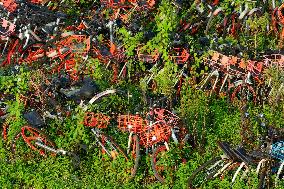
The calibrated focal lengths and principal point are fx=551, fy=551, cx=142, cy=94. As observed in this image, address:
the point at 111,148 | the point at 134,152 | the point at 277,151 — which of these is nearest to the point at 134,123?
the point at 134,152

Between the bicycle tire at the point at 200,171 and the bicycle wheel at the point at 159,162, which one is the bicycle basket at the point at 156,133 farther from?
the bicycle tire at the point at 200,171

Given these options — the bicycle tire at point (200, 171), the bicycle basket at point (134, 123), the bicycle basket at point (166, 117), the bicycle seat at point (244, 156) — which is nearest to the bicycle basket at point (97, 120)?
the bicycle basket at point (134, 123)

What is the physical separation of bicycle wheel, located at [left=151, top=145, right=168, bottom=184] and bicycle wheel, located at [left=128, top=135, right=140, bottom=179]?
0.74 ft

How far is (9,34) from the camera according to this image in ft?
32.8

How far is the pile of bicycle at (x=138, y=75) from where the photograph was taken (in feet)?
26.3

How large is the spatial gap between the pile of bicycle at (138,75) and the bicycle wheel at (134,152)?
2 cm

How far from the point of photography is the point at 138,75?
9562 mm

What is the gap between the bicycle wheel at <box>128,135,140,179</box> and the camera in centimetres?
800

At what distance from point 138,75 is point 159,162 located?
208 cm

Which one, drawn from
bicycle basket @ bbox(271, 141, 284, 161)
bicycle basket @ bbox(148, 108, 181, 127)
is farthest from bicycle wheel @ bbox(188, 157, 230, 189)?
bicycle basket @ bbox(148, 108, 181, 127)

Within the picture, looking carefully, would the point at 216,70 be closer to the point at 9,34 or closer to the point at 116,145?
the point at 116,145

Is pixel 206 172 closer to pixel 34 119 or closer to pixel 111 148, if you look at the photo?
pixel 111 148

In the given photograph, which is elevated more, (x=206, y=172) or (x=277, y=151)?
(x=277, y=151)

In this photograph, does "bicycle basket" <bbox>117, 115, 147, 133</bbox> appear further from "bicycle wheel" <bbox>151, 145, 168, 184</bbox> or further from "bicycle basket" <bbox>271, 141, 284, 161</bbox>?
"bicycle basket" <bbox>271, 141, 284, 161</bbox>
